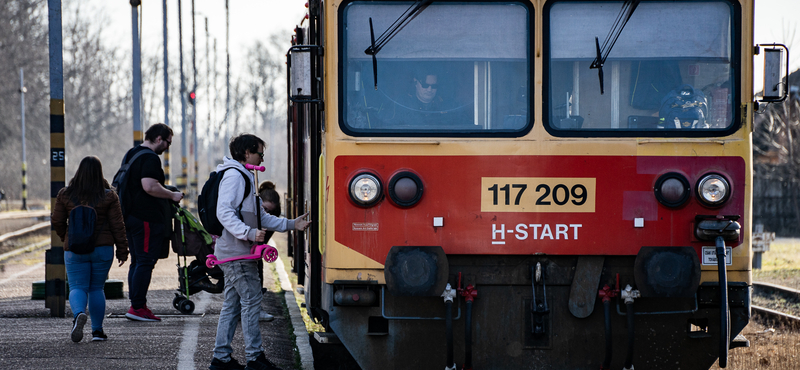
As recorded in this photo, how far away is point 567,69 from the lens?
5.12 m

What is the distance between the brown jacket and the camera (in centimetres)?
697

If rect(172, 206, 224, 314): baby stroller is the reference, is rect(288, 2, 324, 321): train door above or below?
above

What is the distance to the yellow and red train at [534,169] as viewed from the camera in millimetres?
5055

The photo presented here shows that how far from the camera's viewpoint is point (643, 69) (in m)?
5.14

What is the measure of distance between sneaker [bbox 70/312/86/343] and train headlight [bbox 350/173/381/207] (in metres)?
2.98

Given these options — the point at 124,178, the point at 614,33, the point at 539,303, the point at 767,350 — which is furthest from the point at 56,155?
the point at 767,350

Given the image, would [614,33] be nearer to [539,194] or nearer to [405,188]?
[539,194]

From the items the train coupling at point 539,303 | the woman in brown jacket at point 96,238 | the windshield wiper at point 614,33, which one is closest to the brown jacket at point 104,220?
the woman in brown jacket at point 96,238

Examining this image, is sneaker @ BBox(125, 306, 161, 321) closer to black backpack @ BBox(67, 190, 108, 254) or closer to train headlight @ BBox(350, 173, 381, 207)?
black backpack @ BBox(67, 190, 108, 254)

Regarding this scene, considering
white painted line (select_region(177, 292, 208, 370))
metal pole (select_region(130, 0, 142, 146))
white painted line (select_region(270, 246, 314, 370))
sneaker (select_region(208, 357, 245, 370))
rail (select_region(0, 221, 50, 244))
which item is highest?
metal pole (select_region(130, 0, 142, 146))

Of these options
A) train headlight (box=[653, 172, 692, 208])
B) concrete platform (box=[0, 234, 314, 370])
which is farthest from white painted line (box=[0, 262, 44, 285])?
train headlight (box=[653, 172, 692, 208])

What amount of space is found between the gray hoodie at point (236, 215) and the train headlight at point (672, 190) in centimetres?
235

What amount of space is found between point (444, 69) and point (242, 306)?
2069 millimetres

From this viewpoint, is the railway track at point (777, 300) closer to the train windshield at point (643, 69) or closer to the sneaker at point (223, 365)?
the train windshield at point (643, 69)
